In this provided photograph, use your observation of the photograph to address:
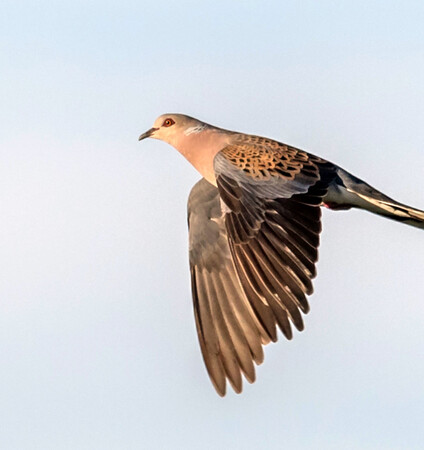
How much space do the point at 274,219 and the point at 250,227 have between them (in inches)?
9.3

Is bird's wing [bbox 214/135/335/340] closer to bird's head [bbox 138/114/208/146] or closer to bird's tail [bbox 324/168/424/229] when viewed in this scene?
bird's tail [bbox 324/168/424/229]

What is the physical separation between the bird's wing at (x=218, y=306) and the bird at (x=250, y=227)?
11 millimetres

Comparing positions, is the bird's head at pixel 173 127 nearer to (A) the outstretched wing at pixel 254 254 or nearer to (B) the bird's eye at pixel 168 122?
(B) the bird's eye at pixel 168 122

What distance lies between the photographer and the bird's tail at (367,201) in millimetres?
14867

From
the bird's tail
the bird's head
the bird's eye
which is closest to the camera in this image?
the bird's tail

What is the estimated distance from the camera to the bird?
13.2 m

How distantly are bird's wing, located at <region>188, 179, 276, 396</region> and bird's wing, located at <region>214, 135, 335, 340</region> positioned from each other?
24 centimetres

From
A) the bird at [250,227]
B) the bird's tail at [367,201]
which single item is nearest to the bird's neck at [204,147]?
the bird at [250,227]

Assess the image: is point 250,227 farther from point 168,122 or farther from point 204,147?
point 168,122

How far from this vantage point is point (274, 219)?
538 inches

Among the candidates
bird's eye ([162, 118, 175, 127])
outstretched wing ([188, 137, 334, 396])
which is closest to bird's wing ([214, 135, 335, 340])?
outstretched wing ([188, 137, 334, 396])

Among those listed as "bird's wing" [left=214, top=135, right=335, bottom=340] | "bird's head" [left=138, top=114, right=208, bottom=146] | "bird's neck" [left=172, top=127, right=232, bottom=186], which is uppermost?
"bird's head" [left=138, top=114, right=208, bottom=146]

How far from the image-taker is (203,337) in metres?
14.7

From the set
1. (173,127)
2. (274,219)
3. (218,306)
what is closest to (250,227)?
(274,219)
